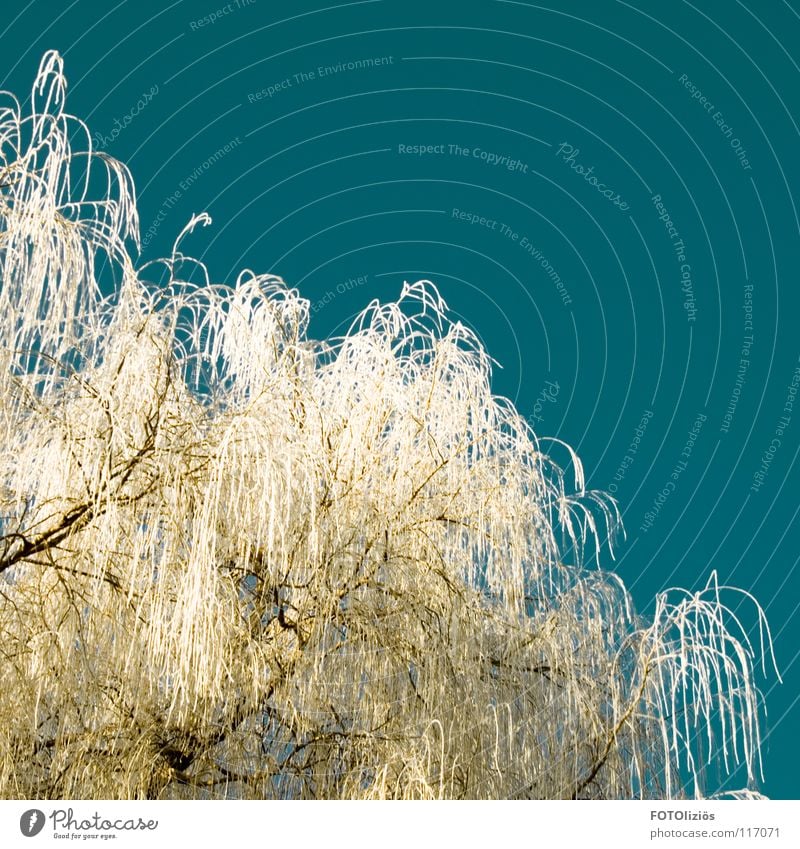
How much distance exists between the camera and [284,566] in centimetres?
354

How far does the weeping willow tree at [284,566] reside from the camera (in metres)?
3.31

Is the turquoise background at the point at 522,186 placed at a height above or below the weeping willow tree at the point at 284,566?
above

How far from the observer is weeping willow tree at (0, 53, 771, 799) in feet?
10.8

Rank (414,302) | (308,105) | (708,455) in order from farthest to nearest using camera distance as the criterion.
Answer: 1. (308,105)
2. (708,455)
3. (414,302)

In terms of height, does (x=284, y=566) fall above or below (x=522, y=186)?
below

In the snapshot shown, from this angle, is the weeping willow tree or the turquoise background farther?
the turquoise background

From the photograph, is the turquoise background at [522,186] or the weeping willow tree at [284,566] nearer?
the weeping willow tree at [284,566]

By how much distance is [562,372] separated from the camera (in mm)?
6770

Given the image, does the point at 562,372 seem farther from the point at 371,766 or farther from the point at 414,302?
the point at 371,766

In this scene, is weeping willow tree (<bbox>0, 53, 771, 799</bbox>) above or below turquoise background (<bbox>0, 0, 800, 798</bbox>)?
below

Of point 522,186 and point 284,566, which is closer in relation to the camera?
point 284,566
